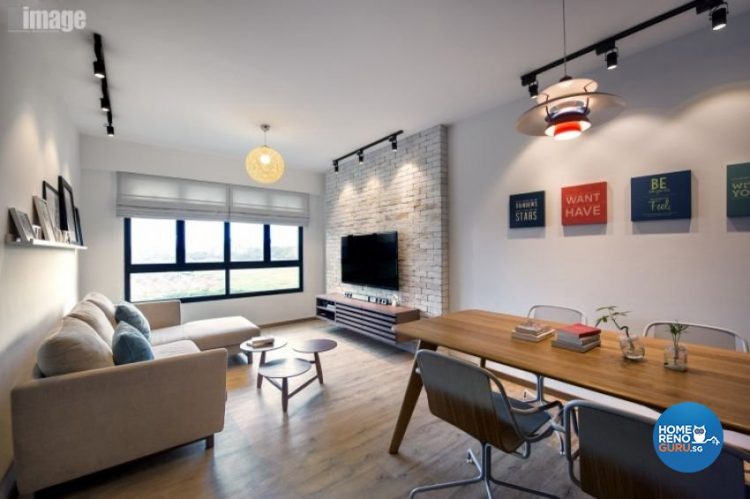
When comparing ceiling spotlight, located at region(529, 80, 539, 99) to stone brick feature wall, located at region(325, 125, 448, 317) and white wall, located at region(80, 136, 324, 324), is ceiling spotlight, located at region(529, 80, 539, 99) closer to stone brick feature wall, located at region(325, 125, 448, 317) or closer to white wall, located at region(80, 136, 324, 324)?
stone brick feature wall, located at region(325, 125, 448, 317)

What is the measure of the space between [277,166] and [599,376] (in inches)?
121

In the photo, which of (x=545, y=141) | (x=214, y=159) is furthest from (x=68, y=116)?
(x=545, y=141)

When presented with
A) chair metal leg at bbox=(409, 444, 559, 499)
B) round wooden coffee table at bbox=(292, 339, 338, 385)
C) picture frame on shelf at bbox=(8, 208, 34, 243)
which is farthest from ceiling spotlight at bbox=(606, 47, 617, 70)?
picture frame on shelf at bbox=(8, 208, 34, 243)

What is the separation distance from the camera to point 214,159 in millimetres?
4980

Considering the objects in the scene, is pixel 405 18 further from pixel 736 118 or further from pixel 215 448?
pixel 215 448

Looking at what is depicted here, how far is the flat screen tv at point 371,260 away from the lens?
14.5 feet

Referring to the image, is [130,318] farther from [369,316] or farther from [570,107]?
[570,107]

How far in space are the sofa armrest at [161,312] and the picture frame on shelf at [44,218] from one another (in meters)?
1.51

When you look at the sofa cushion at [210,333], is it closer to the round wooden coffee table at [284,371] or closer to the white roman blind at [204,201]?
the round wooden coffee table at [284,371]

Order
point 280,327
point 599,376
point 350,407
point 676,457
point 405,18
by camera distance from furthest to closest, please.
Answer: point 280,327 → point 350,407 → point 405,18 → point 599,376 → point 676,457

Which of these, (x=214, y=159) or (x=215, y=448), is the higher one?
(x=214, y=159)

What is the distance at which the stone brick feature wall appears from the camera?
386 cm

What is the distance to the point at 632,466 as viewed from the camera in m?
0.98

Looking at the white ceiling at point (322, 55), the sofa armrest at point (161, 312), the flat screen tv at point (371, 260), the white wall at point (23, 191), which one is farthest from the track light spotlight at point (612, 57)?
the sofa armrest at point (161, 312)
